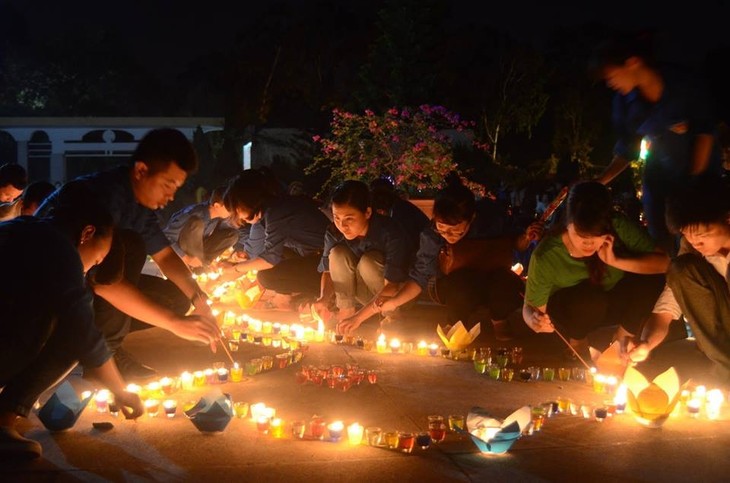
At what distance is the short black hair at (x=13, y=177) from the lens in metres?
7.42

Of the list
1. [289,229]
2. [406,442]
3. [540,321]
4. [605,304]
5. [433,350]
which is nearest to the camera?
[406,442]

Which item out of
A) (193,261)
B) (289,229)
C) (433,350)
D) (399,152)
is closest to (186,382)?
(433,350)

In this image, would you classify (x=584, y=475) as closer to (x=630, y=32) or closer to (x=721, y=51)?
(x=630, y=32)

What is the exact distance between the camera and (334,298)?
6039mm

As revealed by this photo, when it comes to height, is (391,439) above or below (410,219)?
below

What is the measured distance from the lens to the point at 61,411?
10.4ft

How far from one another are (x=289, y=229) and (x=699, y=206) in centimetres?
338

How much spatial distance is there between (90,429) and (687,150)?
328 cm

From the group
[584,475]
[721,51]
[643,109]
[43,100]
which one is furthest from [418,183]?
[43,100]

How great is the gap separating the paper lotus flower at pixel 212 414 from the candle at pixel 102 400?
402 mm

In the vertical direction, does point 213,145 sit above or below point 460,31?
below

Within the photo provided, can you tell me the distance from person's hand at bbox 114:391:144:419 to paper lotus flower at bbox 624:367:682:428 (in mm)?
1914

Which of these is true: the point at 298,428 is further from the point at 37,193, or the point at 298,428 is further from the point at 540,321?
the point at 37,193

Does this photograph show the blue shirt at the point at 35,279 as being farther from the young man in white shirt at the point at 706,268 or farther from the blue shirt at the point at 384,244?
the blue shirt at the point at 384,244
